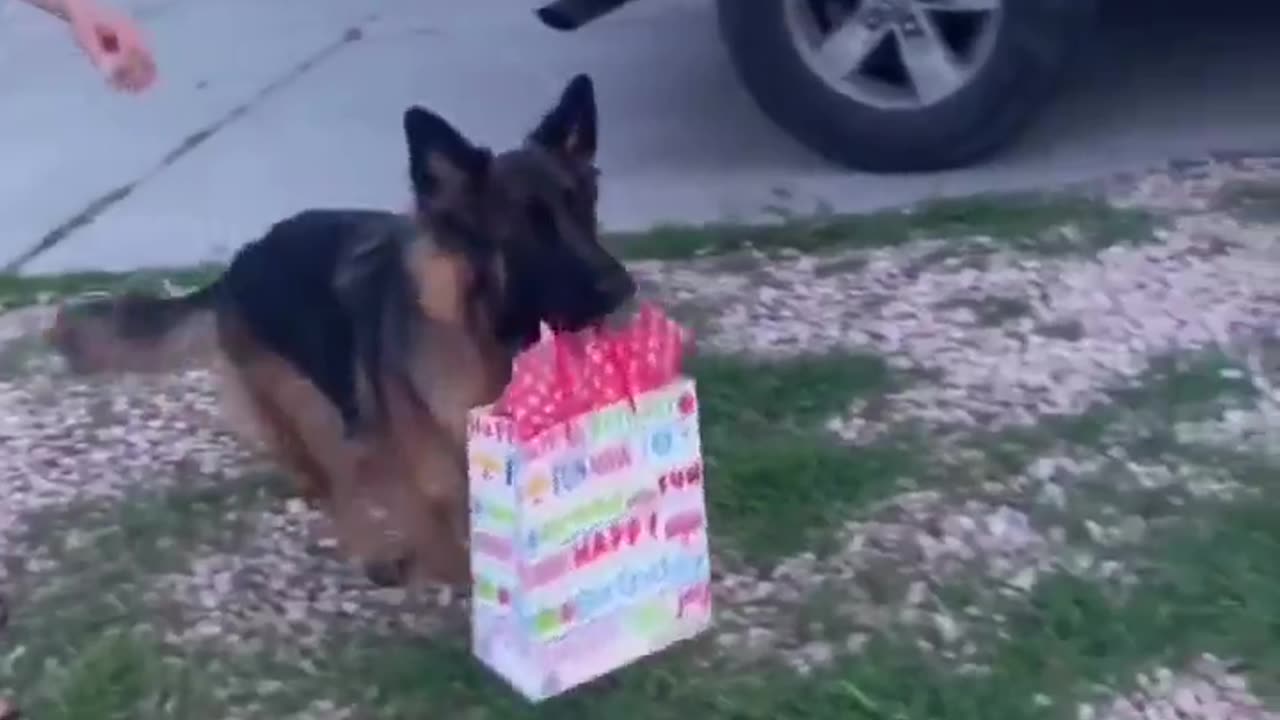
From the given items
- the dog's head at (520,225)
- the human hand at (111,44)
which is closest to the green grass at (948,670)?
the dog's head at (520,225)

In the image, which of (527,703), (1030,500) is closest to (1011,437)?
(1030,500)

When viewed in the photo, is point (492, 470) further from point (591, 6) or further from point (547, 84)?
point (547, 84)

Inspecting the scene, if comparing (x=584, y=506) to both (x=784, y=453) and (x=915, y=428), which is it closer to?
(x=784, y=453)

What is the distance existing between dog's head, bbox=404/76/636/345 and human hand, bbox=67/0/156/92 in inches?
23.2

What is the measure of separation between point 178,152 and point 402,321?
4051mm

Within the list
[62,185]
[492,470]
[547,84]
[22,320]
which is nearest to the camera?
[492,470]

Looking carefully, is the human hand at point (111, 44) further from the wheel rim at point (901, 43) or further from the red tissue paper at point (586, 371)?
the wheel rim at point (901, 43)

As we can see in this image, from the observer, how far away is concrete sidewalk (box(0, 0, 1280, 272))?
241 inches

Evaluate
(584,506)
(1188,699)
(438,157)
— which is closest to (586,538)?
(584,506)

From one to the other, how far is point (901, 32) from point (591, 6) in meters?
1.01

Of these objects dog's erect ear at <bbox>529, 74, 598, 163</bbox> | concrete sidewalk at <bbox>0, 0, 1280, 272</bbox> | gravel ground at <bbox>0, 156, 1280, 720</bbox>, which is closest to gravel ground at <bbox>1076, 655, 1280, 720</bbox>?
gravel ground at <bbox>0, 156, 1280, 720</bbox>

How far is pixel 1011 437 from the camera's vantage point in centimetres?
417

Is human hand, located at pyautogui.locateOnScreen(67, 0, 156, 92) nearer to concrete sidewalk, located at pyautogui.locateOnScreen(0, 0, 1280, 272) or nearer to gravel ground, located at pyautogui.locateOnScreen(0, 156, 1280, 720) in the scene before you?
gravel ground, located at pyautogui.locateOnScreen(0, 156, 1280, 720)

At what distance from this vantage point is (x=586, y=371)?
307cm
